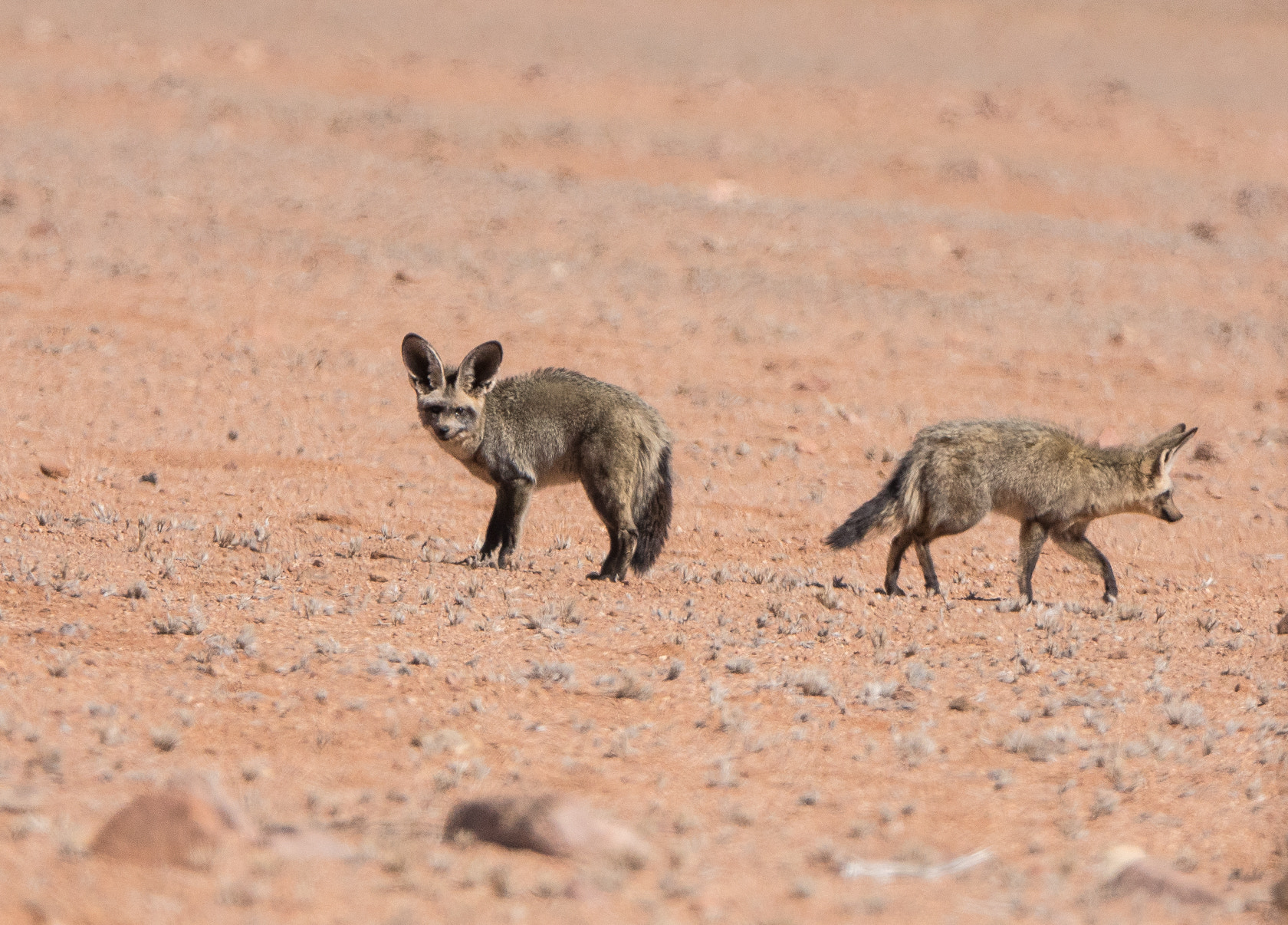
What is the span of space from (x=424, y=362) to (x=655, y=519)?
1.79 m

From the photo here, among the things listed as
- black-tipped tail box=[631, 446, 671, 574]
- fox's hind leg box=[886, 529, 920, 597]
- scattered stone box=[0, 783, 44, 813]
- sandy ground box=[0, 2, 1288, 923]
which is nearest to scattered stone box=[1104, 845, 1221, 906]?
sandy ground box=[0, 2, 1288, 923]

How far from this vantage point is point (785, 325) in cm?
1752

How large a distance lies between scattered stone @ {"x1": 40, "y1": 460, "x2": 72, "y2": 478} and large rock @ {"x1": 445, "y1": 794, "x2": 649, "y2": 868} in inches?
286

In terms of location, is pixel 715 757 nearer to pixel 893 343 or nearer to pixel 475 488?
pixel 475 488

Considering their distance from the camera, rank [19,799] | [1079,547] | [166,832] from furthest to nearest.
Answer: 1. [1079,547]
2. [19,799]
3. [166,832]

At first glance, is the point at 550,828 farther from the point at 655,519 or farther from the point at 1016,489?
the point at 1016,489

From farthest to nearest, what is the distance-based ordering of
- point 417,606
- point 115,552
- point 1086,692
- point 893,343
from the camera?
point 893,343, point 115,552, point 417,606, point 1086,692

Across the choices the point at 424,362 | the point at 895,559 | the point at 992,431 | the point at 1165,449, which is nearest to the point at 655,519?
the point at 895,559

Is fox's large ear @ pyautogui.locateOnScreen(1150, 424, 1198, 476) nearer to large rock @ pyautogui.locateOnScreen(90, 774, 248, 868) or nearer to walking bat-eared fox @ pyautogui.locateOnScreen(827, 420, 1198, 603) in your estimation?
walking bat-eared fox @ pyautogui.locateOnScreen(827, 420, 1198, 603)

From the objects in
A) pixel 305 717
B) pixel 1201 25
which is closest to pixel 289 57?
pixel 305 717

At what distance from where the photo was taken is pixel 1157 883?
5.07m

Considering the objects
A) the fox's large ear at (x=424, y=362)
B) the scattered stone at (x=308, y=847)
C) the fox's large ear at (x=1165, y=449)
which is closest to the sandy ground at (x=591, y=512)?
the scattered stone at (x=308, y=847)

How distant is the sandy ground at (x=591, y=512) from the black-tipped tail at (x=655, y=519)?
42cm

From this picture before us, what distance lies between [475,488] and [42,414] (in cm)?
383
